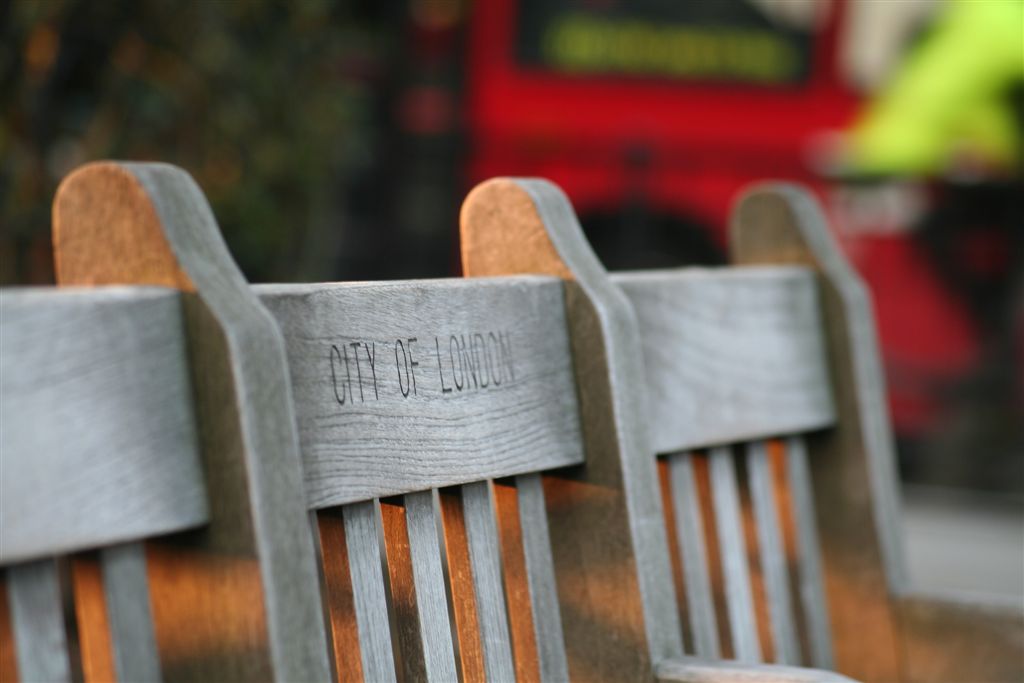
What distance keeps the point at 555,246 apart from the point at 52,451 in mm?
574

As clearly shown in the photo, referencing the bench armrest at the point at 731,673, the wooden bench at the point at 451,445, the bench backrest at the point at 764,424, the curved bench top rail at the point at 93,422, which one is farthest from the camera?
the bench backrest at the point at 764,424

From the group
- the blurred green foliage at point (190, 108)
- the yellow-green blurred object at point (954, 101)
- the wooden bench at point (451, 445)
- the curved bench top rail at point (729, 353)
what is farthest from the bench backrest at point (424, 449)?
the yellow-green blurred object at point (954, 101)

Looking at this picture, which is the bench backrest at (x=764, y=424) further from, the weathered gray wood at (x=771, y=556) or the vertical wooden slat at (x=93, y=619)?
the vertical wooden slat at (x=93, y=619)

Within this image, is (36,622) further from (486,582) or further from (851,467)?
(851,467)

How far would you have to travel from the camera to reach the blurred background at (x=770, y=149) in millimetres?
5473

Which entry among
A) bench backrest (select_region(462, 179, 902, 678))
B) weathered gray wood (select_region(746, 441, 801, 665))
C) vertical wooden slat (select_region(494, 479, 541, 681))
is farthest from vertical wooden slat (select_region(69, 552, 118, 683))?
weathered gray wood (select_region(746, 441, 801, 665))

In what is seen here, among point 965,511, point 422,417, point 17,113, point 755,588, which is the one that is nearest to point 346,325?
point 422,417

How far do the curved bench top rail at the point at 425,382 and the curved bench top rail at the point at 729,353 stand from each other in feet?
0.46

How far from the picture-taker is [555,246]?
140cm

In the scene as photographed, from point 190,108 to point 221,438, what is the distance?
8.37 feet

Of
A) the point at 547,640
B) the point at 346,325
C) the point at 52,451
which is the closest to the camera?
the point at 52,451

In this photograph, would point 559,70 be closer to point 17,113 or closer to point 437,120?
point 437,120

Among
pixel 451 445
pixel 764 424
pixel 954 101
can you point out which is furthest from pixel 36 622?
pixel 954 101

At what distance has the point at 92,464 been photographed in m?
0.96
